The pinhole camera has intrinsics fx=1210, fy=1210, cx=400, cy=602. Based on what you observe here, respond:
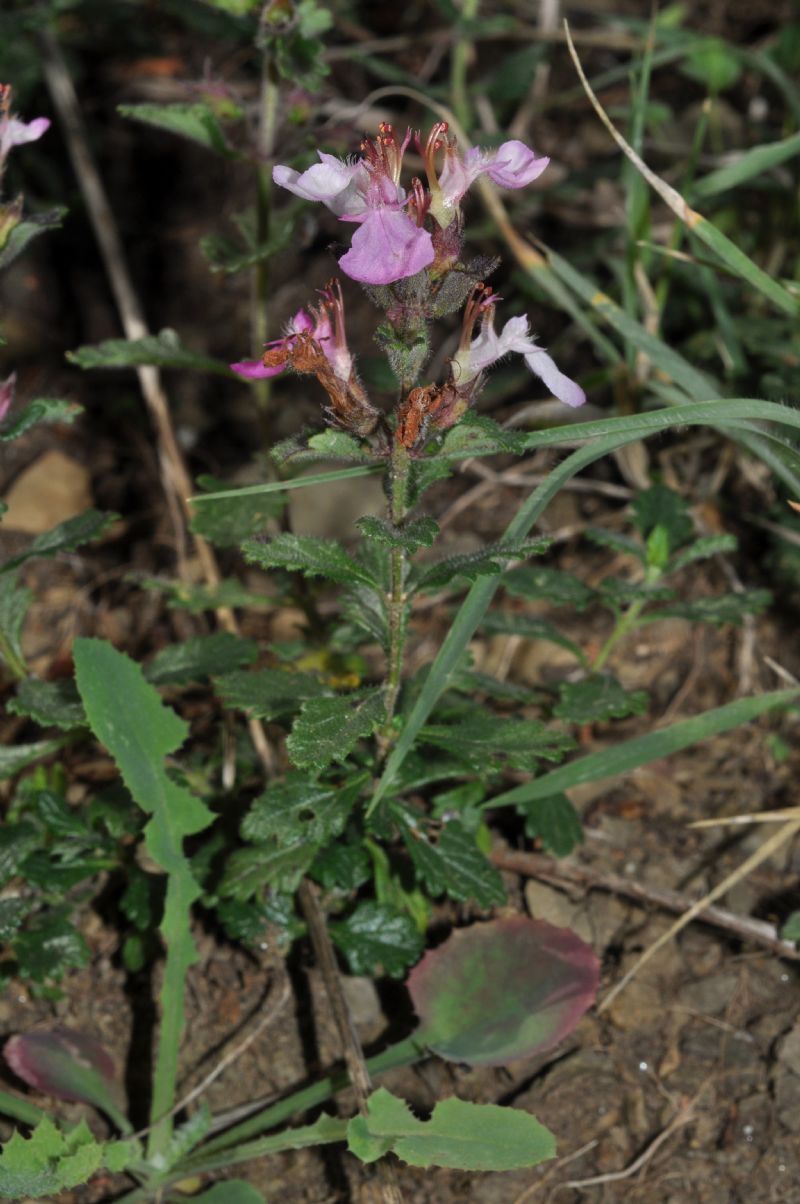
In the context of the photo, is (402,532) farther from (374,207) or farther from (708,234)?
(708,234)

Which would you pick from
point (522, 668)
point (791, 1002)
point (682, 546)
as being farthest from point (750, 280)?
point (791, 1002)

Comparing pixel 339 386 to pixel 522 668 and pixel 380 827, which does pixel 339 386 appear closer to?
pixel 380 827

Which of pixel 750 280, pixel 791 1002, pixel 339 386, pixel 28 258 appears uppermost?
pixel 339 386

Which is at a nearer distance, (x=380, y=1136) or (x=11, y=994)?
(x=380, y=1136)

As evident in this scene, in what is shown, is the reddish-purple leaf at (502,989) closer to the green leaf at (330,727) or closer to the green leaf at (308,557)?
the green leaf at (330,727)

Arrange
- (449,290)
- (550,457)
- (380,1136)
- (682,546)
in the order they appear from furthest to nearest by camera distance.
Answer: (550,457) < (682,546) < (380,1136) < (449,290)

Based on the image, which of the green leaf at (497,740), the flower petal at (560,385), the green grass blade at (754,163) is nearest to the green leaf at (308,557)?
the green leaf at (497,740)

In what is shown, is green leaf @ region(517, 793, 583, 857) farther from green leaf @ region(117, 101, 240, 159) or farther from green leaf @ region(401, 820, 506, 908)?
green leaf @ region(117, 101, 240, 159)
